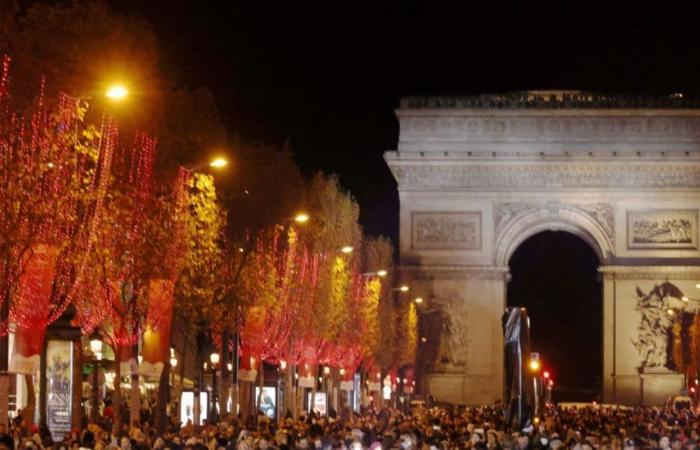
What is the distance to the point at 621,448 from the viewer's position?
36.4 metres

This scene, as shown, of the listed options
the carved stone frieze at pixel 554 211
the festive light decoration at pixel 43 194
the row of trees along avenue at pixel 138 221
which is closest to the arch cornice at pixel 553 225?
the carved stone frieze at pixel 554 211

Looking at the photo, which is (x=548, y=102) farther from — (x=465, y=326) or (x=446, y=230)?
(x=465, y=326)

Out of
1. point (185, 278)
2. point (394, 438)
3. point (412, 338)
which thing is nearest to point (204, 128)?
point (185, 278)

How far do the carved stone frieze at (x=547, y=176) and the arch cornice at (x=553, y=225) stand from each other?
1397 mm

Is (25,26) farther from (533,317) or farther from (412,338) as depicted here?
(533,317)

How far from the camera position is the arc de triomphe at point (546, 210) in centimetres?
9838

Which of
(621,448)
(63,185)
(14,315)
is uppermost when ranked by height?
(63,185)

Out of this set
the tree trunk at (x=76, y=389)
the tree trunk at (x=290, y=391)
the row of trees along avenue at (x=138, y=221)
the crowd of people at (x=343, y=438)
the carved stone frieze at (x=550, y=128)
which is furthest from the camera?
the carved stone frieze at (x=550, y=128)

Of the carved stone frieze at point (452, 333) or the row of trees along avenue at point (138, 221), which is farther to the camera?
the carved stone frieze at point (452, 333)

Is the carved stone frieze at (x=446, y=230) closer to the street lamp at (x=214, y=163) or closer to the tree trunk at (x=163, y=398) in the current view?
the tree trunk at (x=163, y=398)

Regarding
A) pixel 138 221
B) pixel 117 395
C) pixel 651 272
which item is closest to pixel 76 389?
pixel 117 395

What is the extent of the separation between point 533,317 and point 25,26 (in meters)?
116

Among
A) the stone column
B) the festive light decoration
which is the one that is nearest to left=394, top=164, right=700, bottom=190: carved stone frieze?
the stone column

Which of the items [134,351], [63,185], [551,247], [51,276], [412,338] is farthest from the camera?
[551,247]
